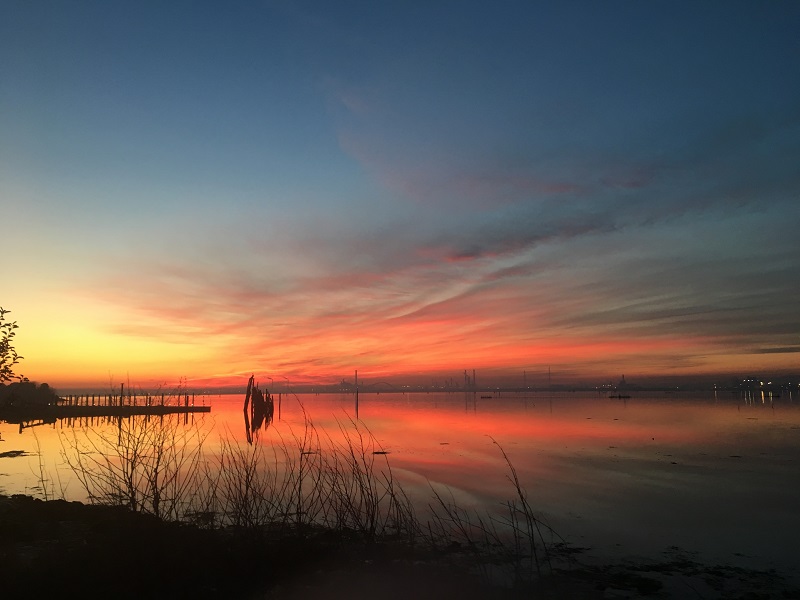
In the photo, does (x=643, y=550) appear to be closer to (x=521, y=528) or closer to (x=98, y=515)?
(x=521, y=528)

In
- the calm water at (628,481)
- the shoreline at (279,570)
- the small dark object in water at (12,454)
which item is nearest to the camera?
the shoreline at (279,570)

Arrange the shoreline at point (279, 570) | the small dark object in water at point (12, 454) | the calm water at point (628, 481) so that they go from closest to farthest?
the shoreline at point (279, 570), the calm water at point (628, 481), the small dark object in water at point (12, 454)

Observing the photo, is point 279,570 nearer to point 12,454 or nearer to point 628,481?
point 628,481

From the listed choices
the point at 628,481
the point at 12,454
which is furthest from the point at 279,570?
the point at 12,454

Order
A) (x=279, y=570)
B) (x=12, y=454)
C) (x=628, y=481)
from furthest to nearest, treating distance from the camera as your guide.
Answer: (x=12, y=454) < (x=628, y=481) < (x=279, y=570)

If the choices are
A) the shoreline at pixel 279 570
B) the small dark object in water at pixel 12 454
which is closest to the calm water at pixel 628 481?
the small dark object in water at pixel 12 454

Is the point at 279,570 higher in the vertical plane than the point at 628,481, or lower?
higher

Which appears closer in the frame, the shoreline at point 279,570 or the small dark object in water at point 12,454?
the shoreline at point 279,570

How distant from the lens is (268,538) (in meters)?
11.1

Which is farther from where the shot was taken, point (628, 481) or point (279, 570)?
point (628, 481)

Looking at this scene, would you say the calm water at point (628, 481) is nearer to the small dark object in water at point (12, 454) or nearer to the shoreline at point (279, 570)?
the small dark object in water at point (12, 454)

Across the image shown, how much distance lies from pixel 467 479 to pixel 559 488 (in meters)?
3.72

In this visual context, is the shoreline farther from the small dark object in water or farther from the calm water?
the small dark object in water

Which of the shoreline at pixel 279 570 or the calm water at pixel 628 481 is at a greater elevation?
the shoreline at pixel 279 570
